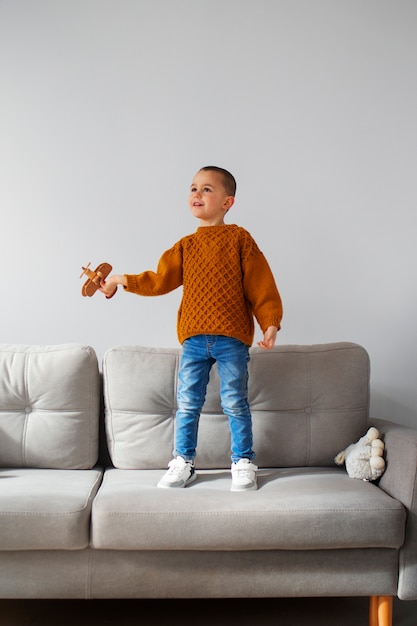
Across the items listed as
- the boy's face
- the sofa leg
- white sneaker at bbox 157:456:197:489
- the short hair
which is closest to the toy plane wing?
the boy's face

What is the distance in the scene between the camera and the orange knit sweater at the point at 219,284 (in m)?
2.15

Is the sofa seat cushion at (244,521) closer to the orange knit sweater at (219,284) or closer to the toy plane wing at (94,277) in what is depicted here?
the orange knit sweater at (219,284)

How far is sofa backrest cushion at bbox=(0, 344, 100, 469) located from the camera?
223 centimetres

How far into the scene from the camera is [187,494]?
6.07 ft

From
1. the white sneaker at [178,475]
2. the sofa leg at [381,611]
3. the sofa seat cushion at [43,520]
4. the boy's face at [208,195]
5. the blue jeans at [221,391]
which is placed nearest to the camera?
the sofa seat cushion at [43,520]

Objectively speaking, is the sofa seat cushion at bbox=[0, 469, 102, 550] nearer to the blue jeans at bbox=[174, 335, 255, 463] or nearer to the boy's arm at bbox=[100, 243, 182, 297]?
the blue jeans at bbox=[174, 335, 255, 463]

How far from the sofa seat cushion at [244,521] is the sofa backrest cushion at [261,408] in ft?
1.34

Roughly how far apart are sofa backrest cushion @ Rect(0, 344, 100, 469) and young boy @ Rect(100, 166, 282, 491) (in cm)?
32

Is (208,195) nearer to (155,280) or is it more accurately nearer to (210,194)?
(210,194)

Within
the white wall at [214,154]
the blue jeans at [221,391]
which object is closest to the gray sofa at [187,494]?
the blue jeans at [221,391]

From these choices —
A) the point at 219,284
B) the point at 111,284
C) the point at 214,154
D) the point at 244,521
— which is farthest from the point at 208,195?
the point at 244,521

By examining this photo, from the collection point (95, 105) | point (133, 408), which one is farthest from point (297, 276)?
point (95, 105)

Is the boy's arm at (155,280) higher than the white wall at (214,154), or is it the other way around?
the white wall at (214,154)

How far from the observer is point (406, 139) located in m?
2.81
